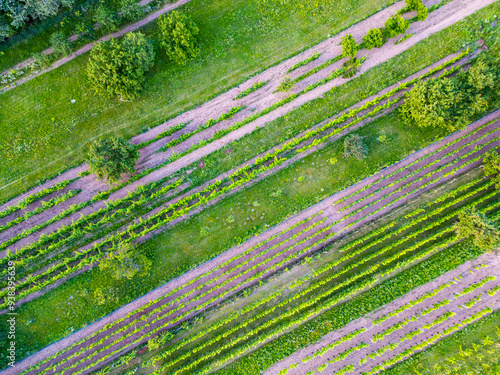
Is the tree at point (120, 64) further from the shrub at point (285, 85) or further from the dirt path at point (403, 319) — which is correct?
the dirt path at point (403, 319)

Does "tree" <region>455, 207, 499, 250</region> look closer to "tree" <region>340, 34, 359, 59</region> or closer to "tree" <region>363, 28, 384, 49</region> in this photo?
"tree" <region>363, 28, 384, 49</region>

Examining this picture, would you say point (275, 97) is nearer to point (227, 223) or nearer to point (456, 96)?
point (227, 223)

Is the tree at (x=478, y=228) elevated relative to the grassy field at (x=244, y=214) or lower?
lower

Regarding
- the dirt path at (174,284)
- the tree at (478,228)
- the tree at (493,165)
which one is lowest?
the tree at (478,228)

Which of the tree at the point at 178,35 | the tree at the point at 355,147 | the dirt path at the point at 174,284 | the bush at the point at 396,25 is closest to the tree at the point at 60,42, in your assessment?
the tree at the point at 178,35

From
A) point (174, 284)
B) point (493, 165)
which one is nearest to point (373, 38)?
point (493, 165)

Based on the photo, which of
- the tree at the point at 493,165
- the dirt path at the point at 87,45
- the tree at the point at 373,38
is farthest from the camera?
the dirt path at the point at 87,45

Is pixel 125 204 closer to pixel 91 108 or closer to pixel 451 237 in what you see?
pixel 91 108
